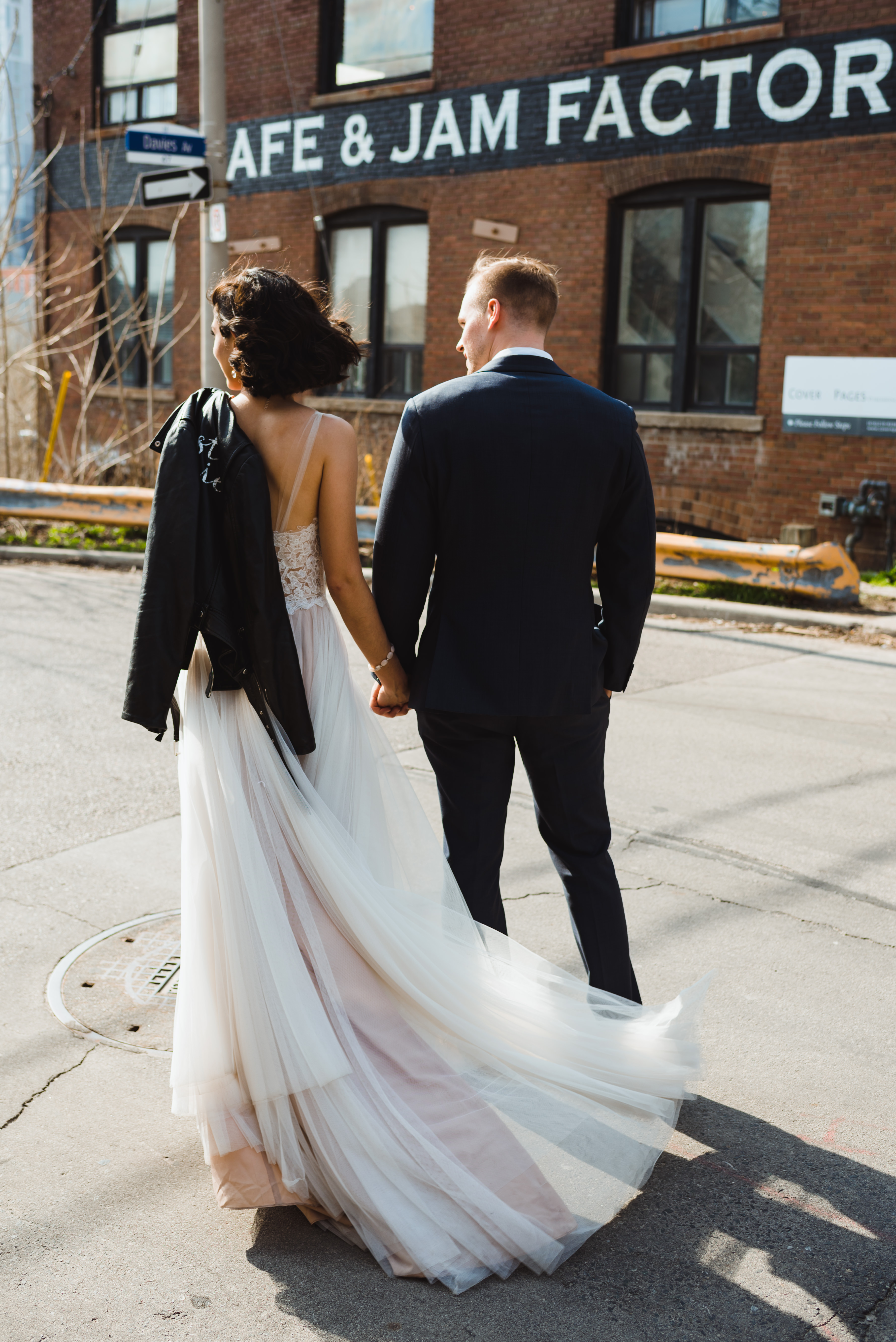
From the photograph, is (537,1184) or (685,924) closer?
(537,1184)

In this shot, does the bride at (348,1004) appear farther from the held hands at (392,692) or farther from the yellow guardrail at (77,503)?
A: the yellow guardrail at (77,503)

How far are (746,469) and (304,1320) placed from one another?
38.0 feet

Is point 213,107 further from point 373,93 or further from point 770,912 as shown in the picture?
point 770,912

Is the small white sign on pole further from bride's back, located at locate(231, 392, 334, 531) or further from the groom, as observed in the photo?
bride's back, located at locate(231, 392, 334, 531)

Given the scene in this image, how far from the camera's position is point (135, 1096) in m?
3.09

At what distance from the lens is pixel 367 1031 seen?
8.58ft

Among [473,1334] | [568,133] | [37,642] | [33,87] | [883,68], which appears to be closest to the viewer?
[473,1334]

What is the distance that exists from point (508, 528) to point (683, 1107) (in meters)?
1.55

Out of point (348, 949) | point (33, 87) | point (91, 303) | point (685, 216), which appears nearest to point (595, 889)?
point (348, 949)

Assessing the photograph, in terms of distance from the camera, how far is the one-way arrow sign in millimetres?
9766

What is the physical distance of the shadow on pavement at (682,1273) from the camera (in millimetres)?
2297

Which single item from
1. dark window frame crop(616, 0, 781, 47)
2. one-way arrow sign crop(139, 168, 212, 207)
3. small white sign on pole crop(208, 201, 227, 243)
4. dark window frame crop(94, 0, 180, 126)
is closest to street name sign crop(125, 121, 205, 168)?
one-way arrow sign crop(139, 168, 212, 207)

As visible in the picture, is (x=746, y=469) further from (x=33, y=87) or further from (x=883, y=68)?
(x=33, y=87)

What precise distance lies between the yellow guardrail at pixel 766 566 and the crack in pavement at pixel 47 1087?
7487 millimetres
